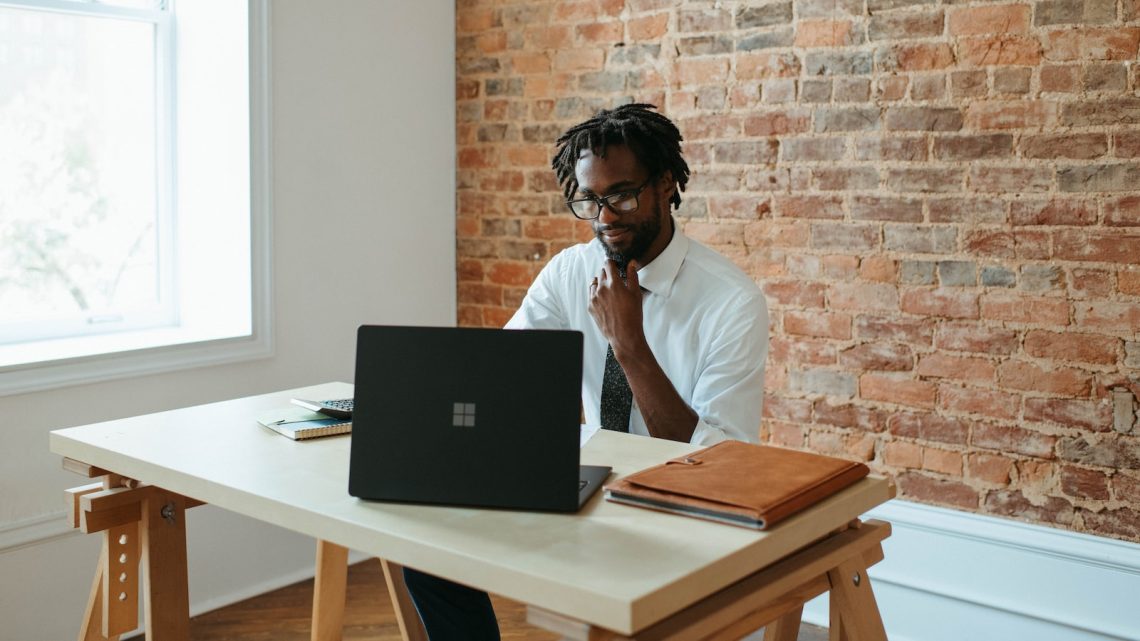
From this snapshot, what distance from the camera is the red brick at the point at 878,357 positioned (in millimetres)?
2914

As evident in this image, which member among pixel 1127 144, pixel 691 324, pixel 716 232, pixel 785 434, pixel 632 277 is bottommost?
pixel 785 434

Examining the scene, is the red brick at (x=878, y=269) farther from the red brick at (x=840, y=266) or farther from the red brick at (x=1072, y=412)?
the red brick at (x=1072, y=412)

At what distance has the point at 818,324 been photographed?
10.1 ft

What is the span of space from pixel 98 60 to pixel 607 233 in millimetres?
1727

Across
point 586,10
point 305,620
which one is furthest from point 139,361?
point 586,10

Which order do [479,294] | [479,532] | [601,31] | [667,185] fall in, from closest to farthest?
[479,532]
[667,185]
[601,31]
[479,294]

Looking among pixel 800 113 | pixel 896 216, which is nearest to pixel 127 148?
pixel 800 113

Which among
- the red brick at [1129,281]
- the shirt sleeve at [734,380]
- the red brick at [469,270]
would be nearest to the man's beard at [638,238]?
the shirt sleeve at [734,380]

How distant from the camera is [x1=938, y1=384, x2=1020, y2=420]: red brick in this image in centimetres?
275

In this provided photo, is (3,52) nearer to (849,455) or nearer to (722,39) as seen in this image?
(722,39)

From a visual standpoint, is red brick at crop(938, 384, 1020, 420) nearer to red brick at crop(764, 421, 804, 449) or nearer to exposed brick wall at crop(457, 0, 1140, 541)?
exposed brick wall at crop(457, 0, 1140, 541)

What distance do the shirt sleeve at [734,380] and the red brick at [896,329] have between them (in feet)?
2.55

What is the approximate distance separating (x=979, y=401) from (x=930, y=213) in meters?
0.50

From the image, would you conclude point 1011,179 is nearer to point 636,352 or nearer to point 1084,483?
point 1084,483
